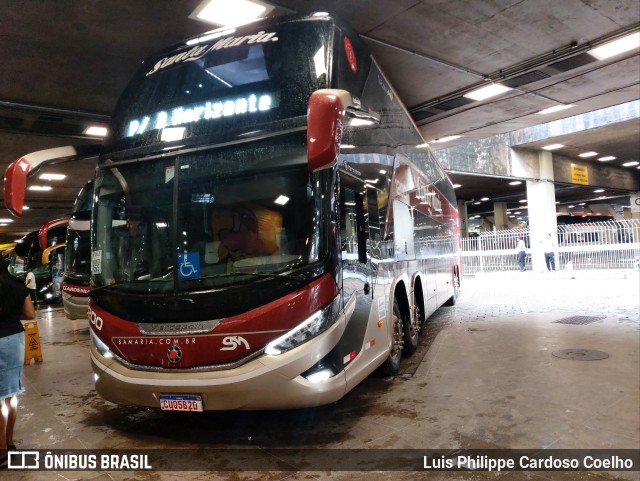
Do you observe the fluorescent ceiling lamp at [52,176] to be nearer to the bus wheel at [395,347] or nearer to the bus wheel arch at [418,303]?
the bus wheel arch at [418,303]

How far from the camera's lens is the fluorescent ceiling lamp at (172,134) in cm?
439

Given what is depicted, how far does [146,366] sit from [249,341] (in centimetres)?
106

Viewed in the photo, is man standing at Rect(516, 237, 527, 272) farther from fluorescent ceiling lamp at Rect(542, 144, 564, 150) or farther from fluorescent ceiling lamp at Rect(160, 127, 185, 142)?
fluorescent ceiling lamp at Rect(160, 127, 185, 142)

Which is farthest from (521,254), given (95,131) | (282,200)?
(282,200)

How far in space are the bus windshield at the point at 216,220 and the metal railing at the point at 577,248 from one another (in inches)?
836

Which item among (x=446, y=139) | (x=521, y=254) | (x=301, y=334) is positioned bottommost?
(x=521, y=254)

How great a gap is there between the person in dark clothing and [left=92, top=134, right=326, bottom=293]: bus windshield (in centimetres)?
72

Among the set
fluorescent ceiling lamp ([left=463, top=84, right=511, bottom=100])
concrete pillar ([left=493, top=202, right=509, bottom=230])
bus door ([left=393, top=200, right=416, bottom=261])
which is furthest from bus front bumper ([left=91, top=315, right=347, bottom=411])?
concrete pillar ([left=493, top=202, right=509, bottom=230])

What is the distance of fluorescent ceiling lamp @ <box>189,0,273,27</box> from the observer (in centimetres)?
612

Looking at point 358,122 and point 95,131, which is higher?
point 95,131

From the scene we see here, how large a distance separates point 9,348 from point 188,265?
1.67 meters

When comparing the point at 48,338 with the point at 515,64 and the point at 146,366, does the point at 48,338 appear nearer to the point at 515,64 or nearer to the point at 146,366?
the point at 146,366

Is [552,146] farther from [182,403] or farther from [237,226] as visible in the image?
[182,403]

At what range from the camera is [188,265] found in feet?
13.3
